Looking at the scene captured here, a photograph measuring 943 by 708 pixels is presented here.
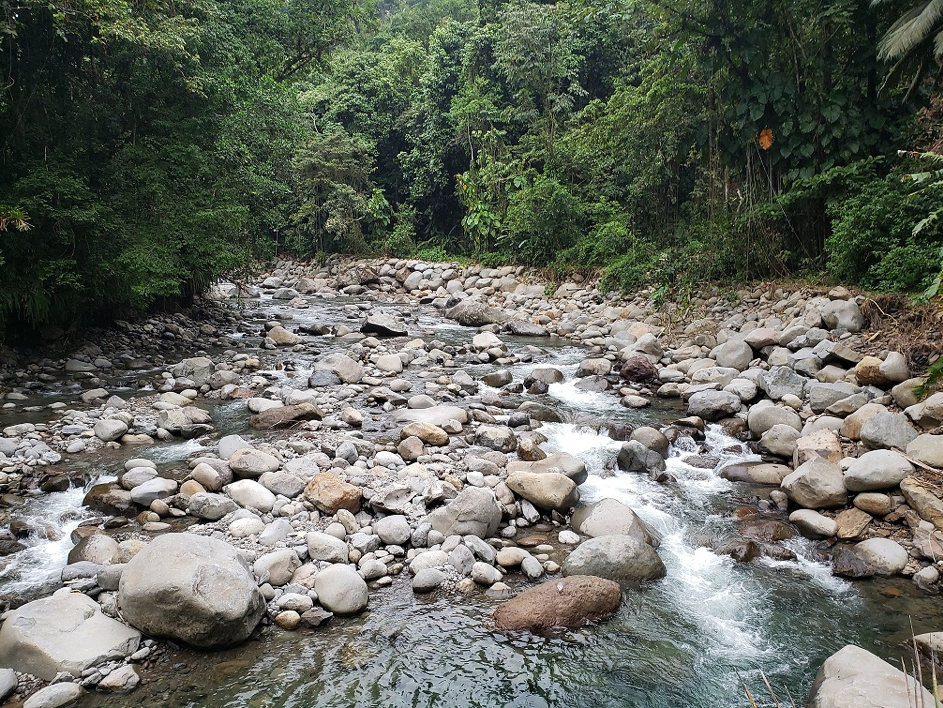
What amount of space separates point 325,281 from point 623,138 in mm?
12636

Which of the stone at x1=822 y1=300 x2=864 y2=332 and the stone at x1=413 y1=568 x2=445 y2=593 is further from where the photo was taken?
the stone at x1=822 y1=300 x2=864 y2=332

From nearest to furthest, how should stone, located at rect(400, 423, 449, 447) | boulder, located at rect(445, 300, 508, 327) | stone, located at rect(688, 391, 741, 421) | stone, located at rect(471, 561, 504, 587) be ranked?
stone, located at rect(471, 561, 504, 587), stone, located at rect(400, 423, 449, 447), stone, located at rect(688, 391, 741, 421), boulder, located at rect(445, 300, 508, 327)

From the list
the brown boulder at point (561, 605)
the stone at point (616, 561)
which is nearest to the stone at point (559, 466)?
the stone at point (616, 561)

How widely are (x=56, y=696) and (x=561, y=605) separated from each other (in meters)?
2.86

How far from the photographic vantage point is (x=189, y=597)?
3594 millimetres

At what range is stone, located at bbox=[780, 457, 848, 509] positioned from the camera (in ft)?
17.3

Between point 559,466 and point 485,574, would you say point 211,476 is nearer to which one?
point 485,574

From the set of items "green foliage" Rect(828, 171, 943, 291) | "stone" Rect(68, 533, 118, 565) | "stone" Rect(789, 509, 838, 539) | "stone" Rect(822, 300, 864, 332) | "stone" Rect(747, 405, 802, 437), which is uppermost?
"green foliage" Rect(828, 171, 943, 291)

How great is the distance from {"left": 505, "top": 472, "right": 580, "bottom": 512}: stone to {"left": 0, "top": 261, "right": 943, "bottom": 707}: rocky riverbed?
0.02 metres

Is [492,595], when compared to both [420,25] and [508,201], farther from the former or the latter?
[420,25]

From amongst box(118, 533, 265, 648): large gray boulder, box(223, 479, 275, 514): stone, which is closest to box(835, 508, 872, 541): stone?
box(118, 533, 265, 648): large gray boulder

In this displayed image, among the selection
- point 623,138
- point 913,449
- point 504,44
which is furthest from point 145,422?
point 504,44

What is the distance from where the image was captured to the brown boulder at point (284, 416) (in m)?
7.43

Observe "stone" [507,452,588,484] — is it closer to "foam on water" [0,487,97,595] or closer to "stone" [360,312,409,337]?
"foam on water" [0,487,97,595]
